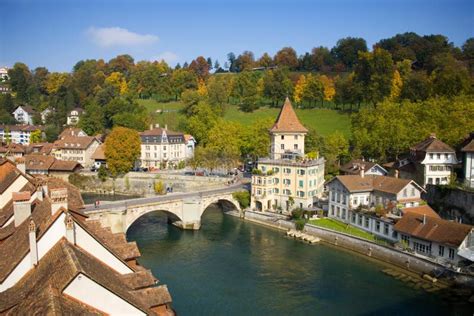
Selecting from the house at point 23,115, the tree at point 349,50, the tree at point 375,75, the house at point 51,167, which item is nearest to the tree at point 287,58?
the tree at point 349,50

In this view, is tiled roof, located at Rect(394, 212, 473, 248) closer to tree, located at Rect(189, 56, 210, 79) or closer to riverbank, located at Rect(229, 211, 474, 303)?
riverbank, located at Rect(229, 211, 474, 303)

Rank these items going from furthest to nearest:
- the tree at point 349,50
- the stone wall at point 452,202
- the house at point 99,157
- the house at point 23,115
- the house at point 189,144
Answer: the tree at point 349,50 → the house at point 23,115 → the house at point 189,144 → the house at point 99,157 → the stone wall at point 452,202

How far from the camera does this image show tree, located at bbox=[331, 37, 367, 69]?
128 m

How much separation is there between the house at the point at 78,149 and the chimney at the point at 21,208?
6594 centimetres

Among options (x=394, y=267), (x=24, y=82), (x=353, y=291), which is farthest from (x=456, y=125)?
(x=24, y=82)

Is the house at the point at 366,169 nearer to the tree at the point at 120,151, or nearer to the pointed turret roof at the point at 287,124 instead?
the pointed turret roof at the point at 287,124

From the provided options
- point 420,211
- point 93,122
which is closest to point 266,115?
point 93,122

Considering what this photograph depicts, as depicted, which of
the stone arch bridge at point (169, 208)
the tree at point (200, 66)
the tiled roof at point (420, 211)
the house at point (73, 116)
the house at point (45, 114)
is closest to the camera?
the tiled roof at point (420, 211)

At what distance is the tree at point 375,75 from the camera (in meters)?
87.4

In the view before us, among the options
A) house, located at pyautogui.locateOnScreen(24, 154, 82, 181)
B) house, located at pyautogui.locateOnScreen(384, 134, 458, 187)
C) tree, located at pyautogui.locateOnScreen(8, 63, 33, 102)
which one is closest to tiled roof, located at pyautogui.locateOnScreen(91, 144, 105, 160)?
house, located at pyautogui.locateOnScreen(24, 154, 82, 181)

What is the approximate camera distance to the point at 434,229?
38.9 m

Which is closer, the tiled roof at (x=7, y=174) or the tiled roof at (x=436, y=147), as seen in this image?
the tiled roof at (x=7, y=174)

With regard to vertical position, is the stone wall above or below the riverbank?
above

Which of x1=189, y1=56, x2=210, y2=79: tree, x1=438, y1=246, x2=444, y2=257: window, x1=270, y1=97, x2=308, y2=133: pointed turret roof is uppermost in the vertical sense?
x1=189, y1=56, x2=210, y2=79: tree
